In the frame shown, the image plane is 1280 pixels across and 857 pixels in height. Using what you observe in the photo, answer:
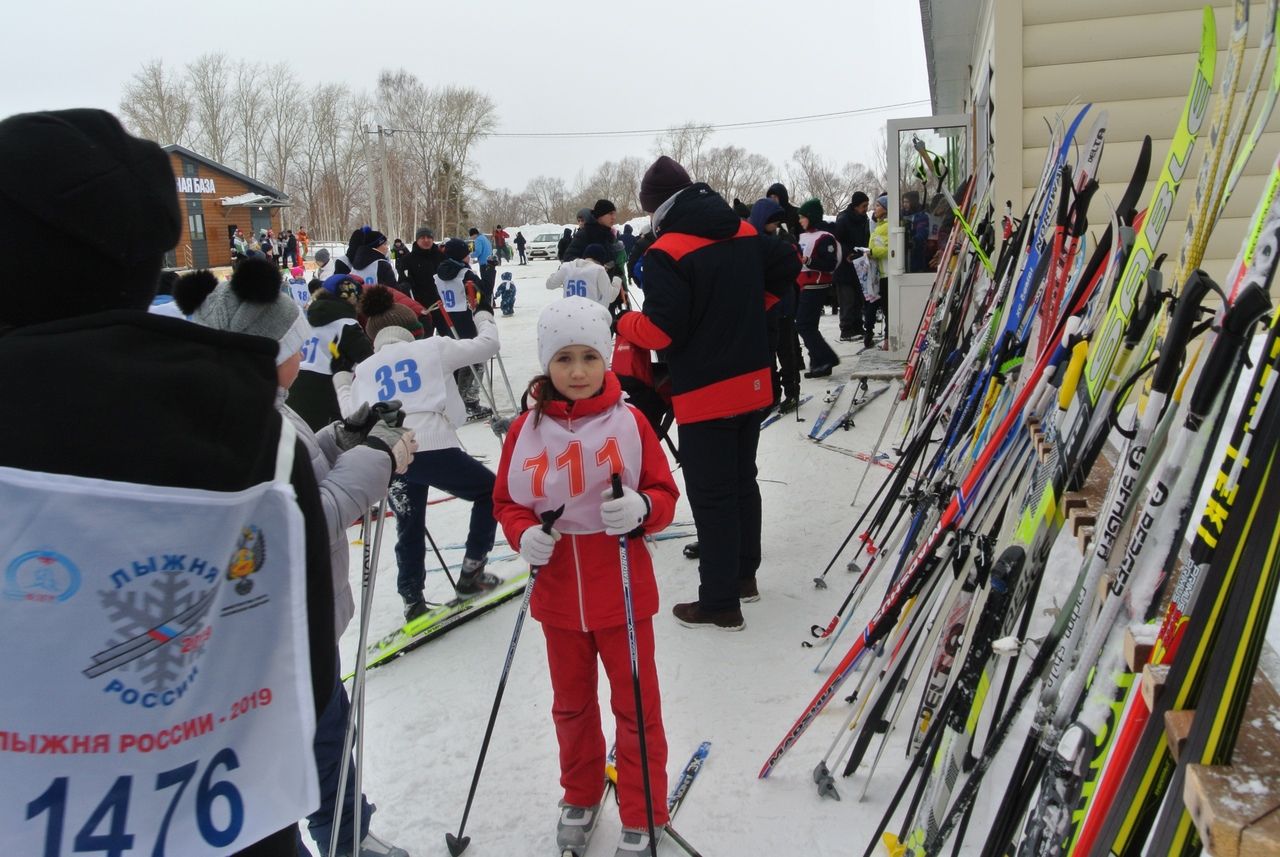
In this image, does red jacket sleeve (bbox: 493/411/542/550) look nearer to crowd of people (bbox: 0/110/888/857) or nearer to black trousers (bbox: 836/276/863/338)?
crowd of people (bbox: 0/110/888/857)

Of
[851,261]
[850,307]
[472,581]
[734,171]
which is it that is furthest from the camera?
[734,171]

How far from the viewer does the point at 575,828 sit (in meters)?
2.60

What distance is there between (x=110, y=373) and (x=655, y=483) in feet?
5.43

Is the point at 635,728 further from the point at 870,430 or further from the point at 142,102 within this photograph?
the point at 142,102

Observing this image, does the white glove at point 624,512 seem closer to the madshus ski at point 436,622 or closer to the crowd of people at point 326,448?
the crowd of people at point 326,448

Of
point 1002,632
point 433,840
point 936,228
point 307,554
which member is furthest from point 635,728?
point 936,228

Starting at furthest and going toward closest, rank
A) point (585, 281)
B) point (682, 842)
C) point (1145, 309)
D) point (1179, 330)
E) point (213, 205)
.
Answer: point (213, 205)
point (585, 281)
point (682, 842)
point (1145, 309)
point (1179, 330)

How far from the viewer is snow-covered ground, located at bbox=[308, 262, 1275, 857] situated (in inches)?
105

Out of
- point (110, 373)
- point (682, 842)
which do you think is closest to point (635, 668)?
point (682, 842)

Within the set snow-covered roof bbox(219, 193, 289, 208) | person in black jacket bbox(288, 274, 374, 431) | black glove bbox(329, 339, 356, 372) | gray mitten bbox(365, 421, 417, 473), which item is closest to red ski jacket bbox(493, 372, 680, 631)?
gray mitten bbox(365, 421, 417, 473)

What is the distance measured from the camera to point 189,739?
129 centimetres

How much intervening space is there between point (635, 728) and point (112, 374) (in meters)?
1.79

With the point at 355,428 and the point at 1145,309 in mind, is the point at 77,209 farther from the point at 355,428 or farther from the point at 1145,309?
the point at 1145,309

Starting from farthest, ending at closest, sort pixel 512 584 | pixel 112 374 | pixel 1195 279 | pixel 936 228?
pixel 936 228, pixel 512 584, pixel 1195 279, pixel 112 374
